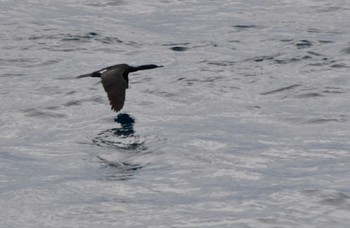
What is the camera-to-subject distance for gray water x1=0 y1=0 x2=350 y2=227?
566 inches

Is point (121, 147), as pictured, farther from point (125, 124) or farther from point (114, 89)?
point (125, 124)

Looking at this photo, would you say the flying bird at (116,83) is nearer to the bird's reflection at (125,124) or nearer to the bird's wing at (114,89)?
the bird's wing at (114,89)

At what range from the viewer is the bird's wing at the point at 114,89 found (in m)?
17.4

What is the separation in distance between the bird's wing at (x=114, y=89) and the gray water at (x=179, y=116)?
0.48m

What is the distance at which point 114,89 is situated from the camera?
58.8 ft

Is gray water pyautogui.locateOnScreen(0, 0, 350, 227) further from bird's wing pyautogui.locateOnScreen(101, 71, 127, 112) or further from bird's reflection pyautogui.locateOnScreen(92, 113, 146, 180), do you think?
bird's wing pyautogui.locateOnScreen(101, 71, 127, 112)

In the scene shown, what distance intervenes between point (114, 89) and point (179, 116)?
4.39ft

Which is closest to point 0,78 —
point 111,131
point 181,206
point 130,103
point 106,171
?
point 130,103

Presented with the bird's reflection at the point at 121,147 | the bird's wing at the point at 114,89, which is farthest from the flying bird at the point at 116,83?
the bird's reflection at the point at 121,147

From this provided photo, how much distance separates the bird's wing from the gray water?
48cm

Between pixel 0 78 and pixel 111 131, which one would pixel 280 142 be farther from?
pixel 0 78

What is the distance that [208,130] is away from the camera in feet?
59.0

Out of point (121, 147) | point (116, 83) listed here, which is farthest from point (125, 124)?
point (121, 147)

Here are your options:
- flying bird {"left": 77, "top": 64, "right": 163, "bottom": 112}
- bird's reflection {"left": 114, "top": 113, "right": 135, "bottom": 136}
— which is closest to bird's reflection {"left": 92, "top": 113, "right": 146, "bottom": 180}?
bird's reflection {"left": 114, "top": 113, "right": 135, "bottom": 136}
